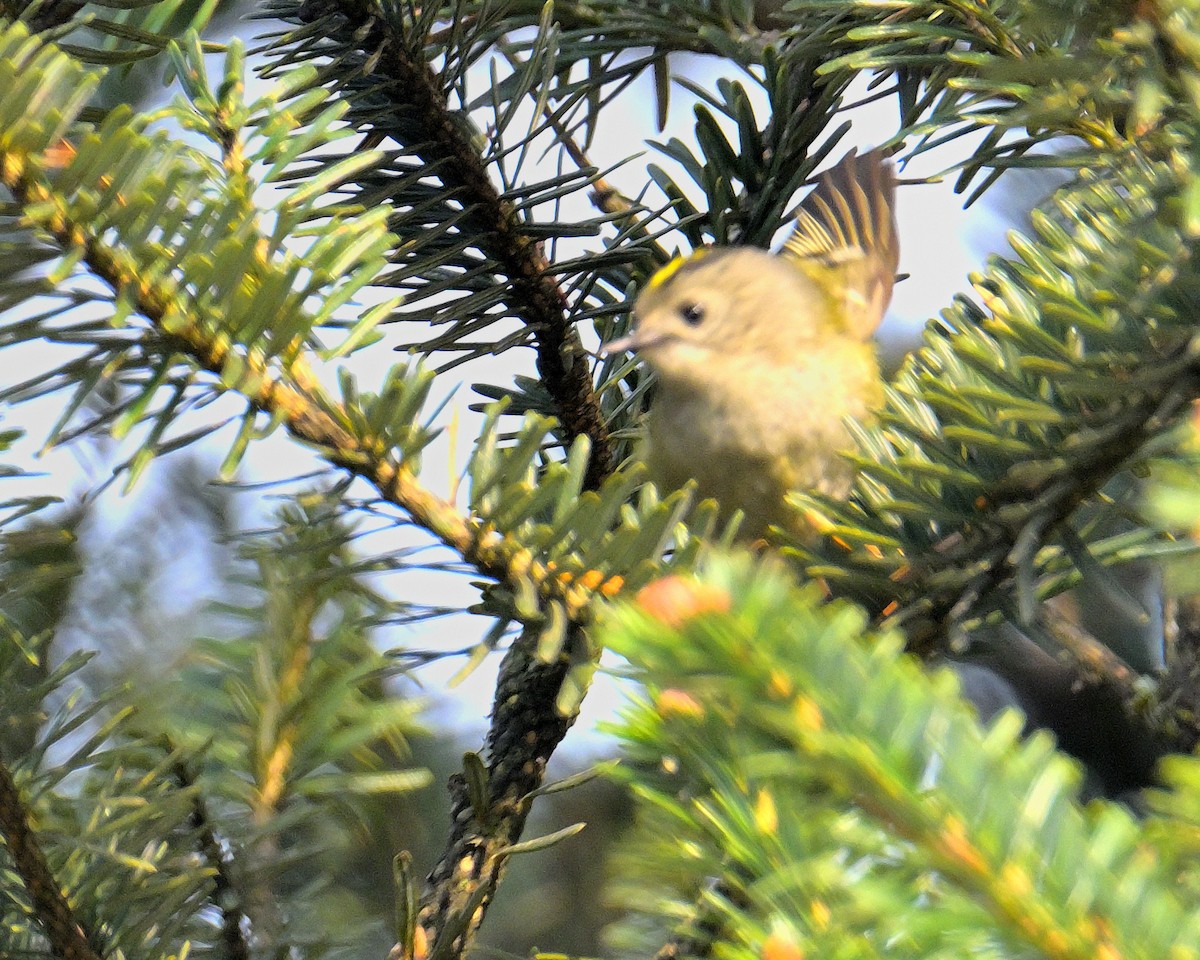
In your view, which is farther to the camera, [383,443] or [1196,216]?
[383,443]

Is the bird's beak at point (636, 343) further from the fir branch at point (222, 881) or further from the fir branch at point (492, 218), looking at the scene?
the fir branch at point (222, 881)

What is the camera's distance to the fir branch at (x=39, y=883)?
0.65 meters

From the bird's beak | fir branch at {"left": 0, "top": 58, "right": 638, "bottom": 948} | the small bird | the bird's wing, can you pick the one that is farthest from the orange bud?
the bird's wing

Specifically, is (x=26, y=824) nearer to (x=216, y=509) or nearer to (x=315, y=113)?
(x=315, y=113)

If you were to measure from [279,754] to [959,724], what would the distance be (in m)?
0.57

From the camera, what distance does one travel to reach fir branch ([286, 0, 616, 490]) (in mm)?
855

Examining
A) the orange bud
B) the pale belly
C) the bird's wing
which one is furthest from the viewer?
the bird's wing

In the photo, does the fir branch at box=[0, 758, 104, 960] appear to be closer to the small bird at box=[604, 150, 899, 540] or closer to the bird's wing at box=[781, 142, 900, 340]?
the small bird at box=[604, 150, 899, 540]

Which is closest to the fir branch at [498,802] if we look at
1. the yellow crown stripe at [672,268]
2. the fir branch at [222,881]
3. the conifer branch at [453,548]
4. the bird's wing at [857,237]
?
the conifer branch at [453,548]

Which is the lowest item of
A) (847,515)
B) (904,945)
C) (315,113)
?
(904,945)

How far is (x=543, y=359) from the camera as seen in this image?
95 cm

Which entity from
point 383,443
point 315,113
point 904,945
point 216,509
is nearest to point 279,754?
point 383,443

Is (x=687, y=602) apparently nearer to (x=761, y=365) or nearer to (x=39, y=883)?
(x=39, y=883)

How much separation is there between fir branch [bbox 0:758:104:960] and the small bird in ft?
1.65
